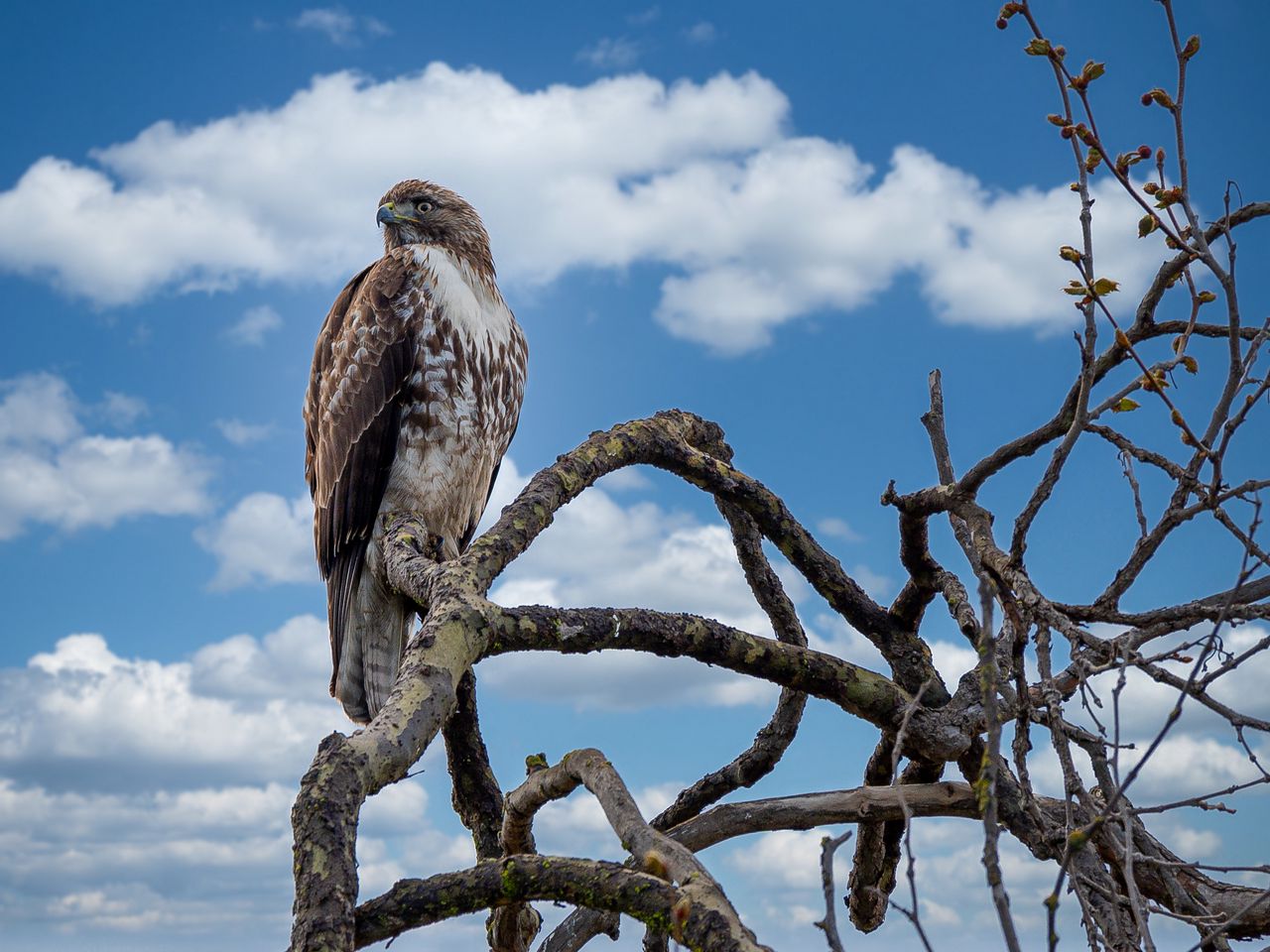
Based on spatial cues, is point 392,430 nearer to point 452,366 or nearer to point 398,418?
point 398,418

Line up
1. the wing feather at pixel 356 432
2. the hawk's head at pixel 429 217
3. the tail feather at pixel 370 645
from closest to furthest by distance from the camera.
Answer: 1. the tail feather at pixel 370 645
2. the wing feather at pixel 356 432
3. the hawk's head at pixel 429 217

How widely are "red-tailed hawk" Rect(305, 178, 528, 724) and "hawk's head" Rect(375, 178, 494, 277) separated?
515 mm

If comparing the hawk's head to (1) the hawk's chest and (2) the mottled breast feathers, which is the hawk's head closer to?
(1) the hawk's chest

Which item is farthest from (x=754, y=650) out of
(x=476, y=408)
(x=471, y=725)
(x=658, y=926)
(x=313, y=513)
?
(x=313, y=513)

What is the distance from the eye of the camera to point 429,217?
6.09 m

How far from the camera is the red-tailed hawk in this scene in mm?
4957

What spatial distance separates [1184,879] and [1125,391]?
5.34 ft

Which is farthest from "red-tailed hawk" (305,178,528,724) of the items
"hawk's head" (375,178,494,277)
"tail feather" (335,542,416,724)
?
"hawk's head" (375,178,494,277)

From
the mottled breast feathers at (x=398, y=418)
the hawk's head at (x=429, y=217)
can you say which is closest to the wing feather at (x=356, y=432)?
the mottled breast feathers at (x=398, y=418)

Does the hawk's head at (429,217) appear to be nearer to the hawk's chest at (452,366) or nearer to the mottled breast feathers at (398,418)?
the hawk's chest at (452,366)

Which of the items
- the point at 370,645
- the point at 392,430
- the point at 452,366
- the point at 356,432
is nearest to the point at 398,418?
the point at 392,430

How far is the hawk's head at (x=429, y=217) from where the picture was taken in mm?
6055

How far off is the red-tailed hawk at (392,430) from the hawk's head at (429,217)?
51cm

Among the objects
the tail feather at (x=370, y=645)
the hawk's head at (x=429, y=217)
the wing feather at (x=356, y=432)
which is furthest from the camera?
the hawk's head at (x=429, y=217)
